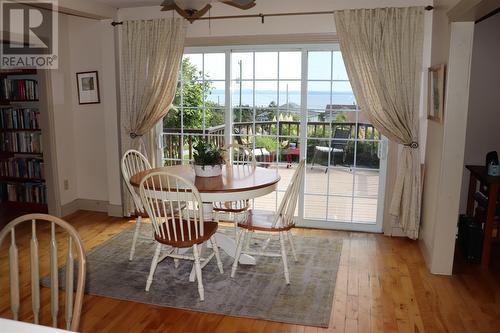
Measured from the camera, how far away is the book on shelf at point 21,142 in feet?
17.1

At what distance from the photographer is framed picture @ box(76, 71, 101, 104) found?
502cm

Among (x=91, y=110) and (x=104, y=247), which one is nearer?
(x=104, y=247)

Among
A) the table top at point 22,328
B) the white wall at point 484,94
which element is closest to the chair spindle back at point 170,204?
the table top at point 22,328

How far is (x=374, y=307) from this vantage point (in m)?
2.98

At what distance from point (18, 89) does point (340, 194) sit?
4.10m

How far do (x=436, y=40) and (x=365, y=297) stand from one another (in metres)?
2.37

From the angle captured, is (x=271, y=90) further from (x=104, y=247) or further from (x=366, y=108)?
(x=104, y=247)

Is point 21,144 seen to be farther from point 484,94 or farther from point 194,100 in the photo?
point 484,94

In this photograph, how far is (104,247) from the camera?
13.4 ft

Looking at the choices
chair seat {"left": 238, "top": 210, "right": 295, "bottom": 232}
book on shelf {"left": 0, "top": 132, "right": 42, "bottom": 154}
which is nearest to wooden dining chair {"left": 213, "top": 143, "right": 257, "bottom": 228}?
chair seat {"left": 238, "top": 210, "right": 295, "bottom": 232}

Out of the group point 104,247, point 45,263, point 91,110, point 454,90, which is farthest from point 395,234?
point 91,110

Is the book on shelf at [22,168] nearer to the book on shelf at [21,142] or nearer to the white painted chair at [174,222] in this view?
the book on shelf at [21,142]

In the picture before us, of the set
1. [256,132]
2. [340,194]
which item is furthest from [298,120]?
[340,194]

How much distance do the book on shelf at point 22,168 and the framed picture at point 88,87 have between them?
102 cm
